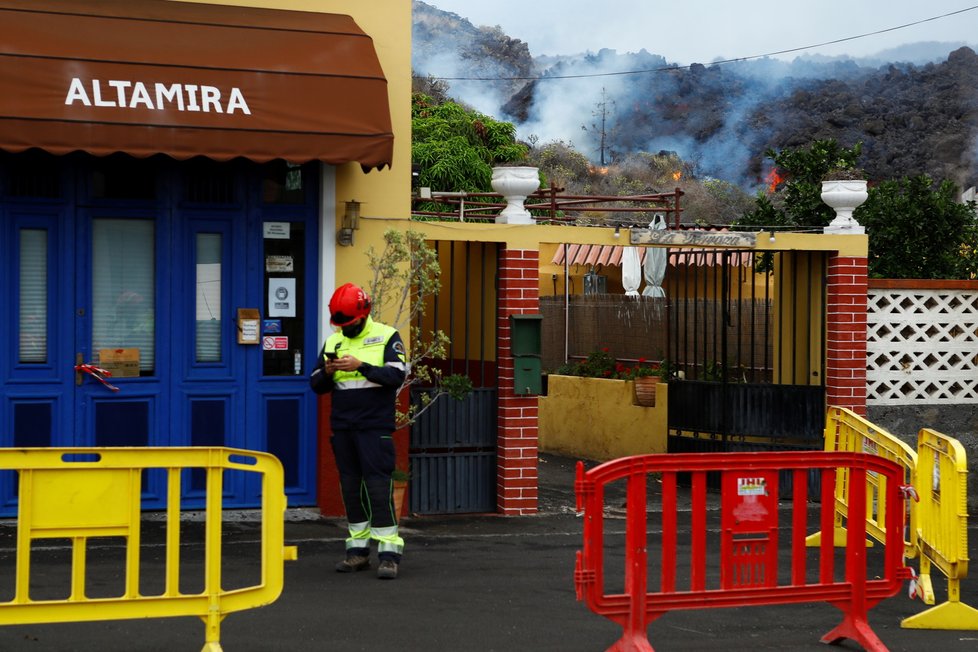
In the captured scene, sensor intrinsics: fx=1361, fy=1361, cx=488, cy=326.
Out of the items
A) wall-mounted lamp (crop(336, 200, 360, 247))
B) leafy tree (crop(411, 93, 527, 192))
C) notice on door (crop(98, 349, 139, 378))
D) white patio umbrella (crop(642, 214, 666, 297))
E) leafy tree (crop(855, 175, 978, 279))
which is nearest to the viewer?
notice on door (crop(98, 349, 139, 378))

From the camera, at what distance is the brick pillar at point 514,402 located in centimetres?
1163

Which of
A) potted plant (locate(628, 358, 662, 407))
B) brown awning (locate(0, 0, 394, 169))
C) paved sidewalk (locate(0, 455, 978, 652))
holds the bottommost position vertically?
paved sidewalk (locate(0, 455, 978, 652))

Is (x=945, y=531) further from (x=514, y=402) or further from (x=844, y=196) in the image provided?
(x=844, y=196)

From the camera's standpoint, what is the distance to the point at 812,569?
9422 mm

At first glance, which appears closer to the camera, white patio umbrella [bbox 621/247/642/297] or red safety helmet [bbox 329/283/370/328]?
red safety helmet [bbox 329/283/370/328]

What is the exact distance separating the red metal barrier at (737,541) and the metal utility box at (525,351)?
419cm

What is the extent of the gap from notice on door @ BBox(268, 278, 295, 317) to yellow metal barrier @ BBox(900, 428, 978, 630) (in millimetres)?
5209

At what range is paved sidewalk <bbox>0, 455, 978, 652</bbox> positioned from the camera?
281 inches

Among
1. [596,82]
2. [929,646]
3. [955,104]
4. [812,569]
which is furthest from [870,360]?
[596,82]

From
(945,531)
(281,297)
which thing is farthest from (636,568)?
(281,297)

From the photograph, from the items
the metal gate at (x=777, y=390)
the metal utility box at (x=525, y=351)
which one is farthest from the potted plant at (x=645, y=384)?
the metal utility box at (x=525, y=351)

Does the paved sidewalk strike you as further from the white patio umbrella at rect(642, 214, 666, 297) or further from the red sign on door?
the white patio umbrella at rect(642, 214, 666, 297)

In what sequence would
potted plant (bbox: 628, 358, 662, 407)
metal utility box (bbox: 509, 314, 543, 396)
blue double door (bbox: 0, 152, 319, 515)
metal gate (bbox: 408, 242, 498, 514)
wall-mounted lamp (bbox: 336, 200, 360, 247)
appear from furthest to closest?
potted plant (bbox: 628, 358, 662, 407)
metal gate (bbox: 408, 242, 498, 514)
metal utility box (bbox: 509, 314, 543, 396)
wall-mounted lamp (bbox: 336, 200, 360, 247)
blue double door (bbox: 0, 152, 319, 515)

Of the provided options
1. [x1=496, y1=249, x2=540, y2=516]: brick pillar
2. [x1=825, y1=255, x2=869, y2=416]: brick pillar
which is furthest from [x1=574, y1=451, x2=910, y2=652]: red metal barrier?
[x1=825, y1=255, x2=869, y2=416]: brick pillar
